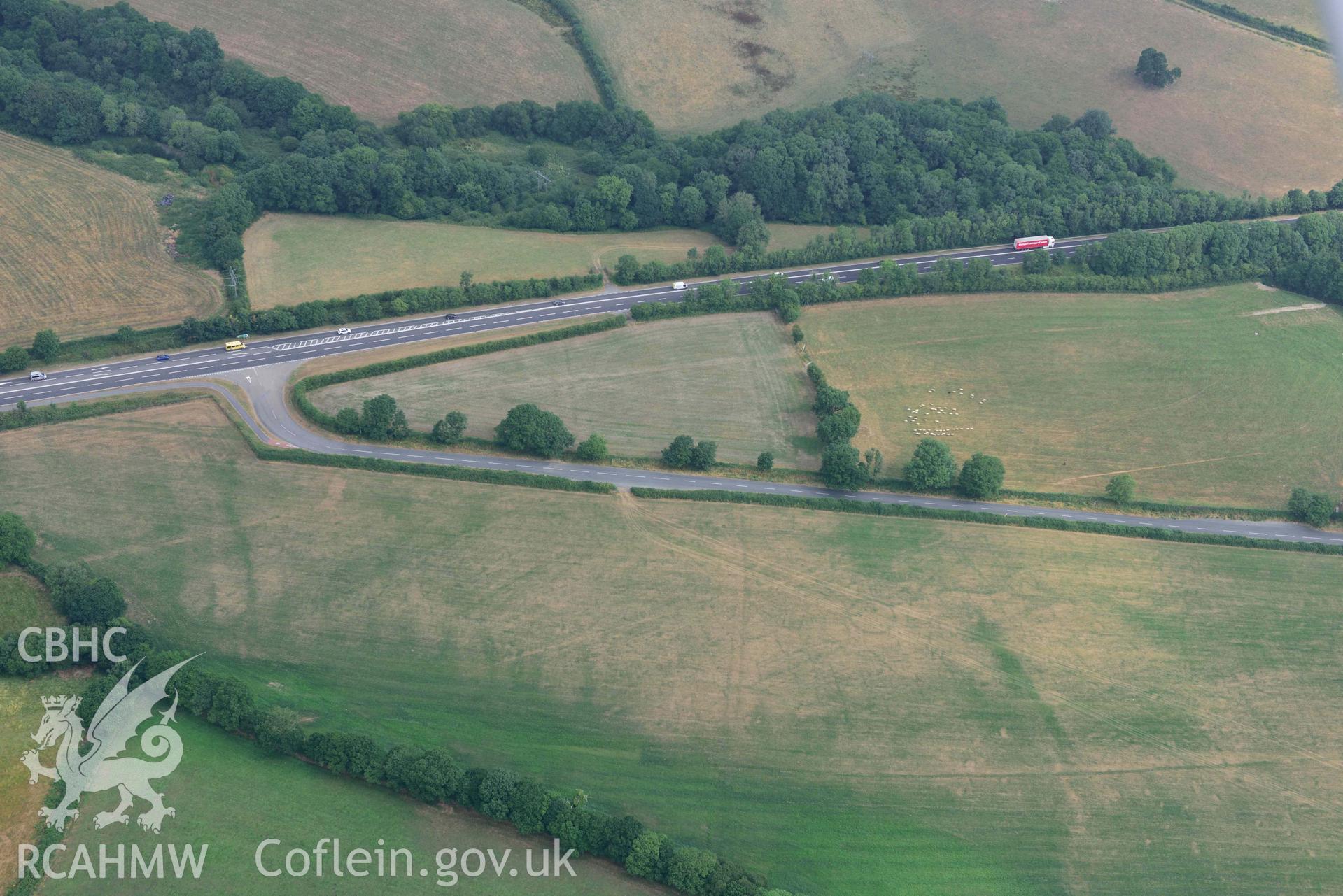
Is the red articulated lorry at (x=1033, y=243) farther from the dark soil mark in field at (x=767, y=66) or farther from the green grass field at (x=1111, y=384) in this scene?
the dark soil mark in field at (x=767, y=66)

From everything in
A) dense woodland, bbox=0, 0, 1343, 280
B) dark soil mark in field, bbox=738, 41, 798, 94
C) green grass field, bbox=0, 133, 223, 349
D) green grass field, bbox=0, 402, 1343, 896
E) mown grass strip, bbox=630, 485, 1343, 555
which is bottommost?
green grass field, bbox=0, 402, 1343, 896

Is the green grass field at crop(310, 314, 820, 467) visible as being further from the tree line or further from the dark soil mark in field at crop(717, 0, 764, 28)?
the dark soil mark in field at crop(717, 0, 764, 28)

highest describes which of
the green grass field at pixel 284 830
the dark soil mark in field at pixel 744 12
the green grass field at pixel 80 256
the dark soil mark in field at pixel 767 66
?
the dark soil mark in field at pixel 744 12

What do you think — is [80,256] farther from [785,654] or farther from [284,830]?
[785,654]

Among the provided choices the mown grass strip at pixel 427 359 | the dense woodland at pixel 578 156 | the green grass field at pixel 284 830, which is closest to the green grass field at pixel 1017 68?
the dense woodland at pixel 578 156

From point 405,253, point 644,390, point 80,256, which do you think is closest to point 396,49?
point 405,253

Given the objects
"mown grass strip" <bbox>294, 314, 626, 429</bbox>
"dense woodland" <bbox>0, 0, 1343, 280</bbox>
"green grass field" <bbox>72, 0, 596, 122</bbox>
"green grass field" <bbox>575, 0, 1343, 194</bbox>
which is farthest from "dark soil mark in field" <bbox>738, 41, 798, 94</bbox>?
"mown grass strip" <bbox>294, 314, 626, 429</bbox>
